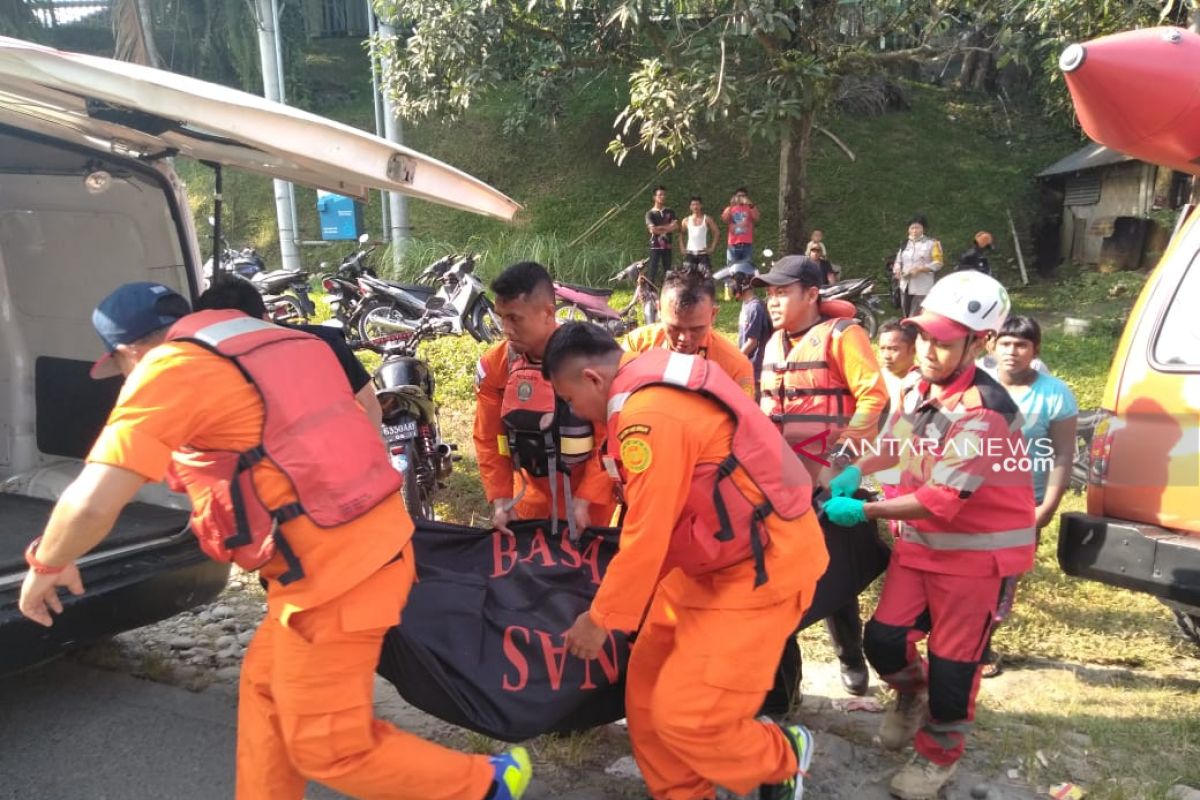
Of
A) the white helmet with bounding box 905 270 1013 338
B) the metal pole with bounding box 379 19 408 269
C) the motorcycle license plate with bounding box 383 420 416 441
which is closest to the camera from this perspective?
the white helmet with bounding box 905 270 1013 338

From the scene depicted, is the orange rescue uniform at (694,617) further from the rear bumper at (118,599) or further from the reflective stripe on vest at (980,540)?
the rear bumper at (118,599)

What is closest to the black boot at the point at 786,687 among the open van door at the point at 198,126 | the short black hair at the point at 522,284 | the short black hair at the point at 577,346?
the short black hair at the point at 577,346

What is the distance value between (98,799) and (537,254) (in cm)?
1185

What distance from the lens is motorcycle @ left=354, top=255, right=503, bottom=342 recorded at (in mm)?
9859

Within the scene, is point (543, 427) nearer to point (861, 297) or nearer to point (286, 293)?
point (861, 297)

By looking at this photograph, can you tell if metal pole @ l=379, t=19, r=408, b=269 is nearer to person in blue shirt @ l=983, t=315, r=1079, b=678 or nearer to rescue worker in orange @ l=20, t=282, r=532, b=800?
person in blue shirt @ l=983, t=315, r=1079, b=678

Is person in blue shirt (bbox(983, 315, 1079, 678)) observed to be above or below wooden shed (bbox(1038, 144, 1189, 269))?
below

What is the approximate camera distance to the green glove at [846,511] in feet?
9.62

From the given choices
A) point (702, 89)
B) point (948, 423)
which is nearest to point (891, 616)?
point (948, 423)

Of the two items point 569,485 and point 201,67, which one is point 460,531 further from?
point 201,67

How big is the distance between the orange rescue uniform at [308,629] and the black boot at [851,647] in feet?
5.44

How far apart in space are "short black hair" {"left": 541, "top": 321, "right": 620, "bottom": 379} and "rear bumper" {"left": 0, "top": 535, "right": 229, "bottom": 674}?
68.4 inches

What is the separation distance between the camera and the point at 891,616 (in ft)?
9.80

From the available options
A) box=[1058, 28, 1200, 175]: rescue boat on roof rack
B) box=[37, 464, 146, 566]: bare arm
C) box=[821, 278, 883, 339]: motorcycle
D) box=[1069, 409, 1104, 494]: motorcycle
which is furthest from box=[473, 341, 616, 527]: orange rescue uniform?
box=[821, 278, 883, 339]: motorcycle
